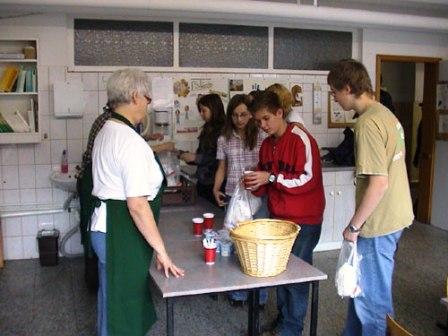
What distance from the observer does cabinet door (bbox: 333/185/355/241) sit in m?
4.60

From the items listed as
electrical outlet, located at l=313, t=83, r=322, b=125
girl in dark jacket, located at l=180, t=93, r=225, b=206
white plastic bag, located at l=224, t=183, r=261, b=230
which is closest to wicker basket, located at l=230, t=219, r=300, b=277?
white plastic bag, located at l=224, t=183, r=261, b=230

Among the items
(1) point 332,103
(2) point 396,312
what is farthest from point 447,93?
(2) point 396,312

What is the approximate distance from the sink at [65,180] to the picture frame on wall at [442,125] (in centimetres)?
395

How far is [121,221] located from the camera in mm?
1960

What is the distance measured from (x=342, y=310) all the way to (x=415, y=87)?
5.95 m

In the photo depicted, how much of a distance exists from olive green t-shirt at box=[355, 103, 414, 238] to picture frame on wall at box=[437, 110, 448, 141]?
3.57 meters

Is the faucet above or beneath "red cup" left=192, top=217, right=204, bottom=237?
beneath

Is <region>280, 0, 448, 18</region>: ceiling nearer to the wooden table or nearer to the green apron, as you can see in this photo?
the wooden table

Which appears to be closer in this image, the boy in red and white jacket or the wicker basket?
the wicker basket

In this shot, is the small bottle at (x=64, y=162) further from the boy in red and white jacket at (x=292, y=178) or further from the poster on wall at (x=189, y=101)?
the boy in red and white jacket at (x=292, y=178)

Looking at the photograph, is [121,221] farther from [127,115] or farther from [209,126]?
[209,126]

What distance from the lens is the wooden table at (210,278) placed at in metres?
1.84

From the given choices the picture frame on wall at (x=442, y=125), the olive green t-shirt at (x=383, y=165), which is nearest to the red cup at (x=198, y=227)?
the olive green t-shirt at (x=383, y=165)

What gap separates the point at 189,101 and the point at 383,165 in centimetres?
286
